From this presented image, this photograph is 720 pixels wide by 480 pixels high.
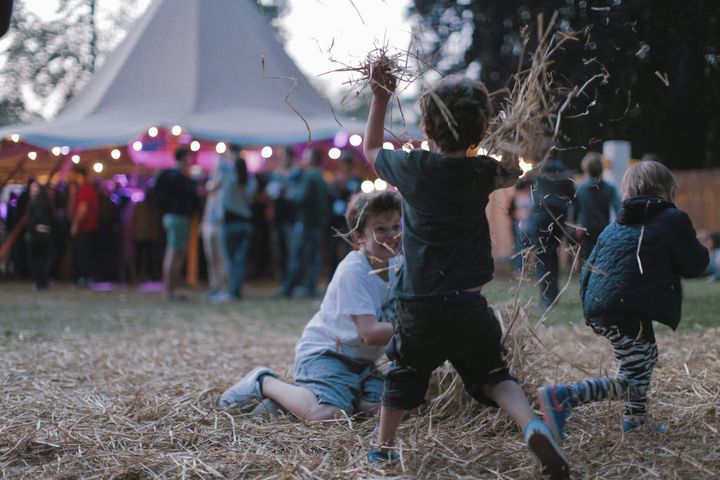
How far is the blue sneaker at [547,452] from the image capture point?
7.94 feet

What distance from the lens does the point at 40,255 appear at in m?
12.0

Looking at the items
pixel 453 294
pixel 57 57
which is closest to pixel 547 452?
pixel 453 294

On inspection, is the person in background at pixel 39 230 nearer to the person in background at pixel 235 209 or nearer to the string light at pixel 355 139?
the person in background at pixel 235 209

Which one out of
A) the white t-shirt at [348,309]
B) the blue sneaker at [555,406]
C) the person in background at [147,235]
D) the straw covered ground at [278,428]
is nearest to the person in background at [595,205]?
the straw covered ground at [278,428]

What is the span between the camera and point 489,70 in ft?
38.4

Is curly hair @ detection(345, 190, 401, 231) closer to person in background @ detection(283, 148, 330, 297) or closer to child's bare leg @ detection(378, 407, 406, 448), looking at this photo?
child's bare leg @ detection(378, 407, 406, 448)

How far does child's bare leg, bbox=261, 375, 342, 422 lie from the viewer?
11.0ft

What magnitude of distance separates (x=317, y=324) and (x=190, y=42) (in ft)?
28.8

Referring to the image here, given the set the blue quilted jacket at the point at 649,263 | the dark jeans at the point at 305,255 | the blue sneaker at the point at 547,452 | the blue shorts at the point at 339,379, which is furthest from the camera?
the dark jeans at the point at 305,255

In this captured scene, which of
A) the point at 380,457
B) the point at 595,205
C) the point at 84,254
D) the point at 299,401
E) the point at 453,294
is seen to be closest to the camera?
the point at 453,294

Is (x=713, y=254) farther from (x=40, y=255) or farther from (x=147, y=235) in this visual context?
(x=40, y=255)

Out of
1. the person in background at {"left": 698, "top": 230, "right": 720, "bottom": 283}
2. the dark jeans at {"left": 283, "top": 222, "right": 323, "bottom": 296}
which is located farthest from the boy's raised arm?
the person in background at {"left": 698, "top": 230, "right": 720, "bottom": 283}

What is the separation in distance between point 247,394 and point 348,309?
2.41 feet

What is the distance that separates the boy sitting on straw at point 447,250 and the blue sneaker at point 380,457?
0.60 ft
